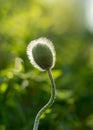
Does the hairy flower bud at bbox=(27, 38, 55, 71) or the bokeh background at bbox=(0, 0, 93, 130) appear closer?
the hairy flower bud at bbox=(27, 38, 55, 71)

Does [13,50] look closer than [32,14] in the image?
Yes

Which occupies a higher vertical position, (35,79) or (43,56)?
(35,79)

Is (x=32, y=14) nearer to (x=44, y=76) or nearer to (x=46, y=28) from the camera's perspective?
(x=46, y=28)

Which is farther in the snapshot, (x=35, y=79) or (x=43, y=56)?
(x=35, y=79)

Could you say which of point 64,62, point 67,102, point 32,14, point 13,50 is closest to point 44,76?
point 67,102

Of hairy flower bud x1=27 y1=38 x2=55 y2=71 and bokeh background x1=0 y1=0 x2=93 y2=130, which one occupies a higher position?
bokeh background x1=0 y1=0 x2=93 y2=130

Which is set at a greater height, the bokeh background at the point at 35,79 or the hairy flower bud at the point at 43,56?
the bokeh background at the point at 35,79

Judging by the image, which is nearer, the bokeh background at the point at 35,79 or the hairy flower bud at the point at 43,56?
the hairy flower bud at the point at 43,56

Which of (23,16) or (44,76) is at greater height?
(23,16)
